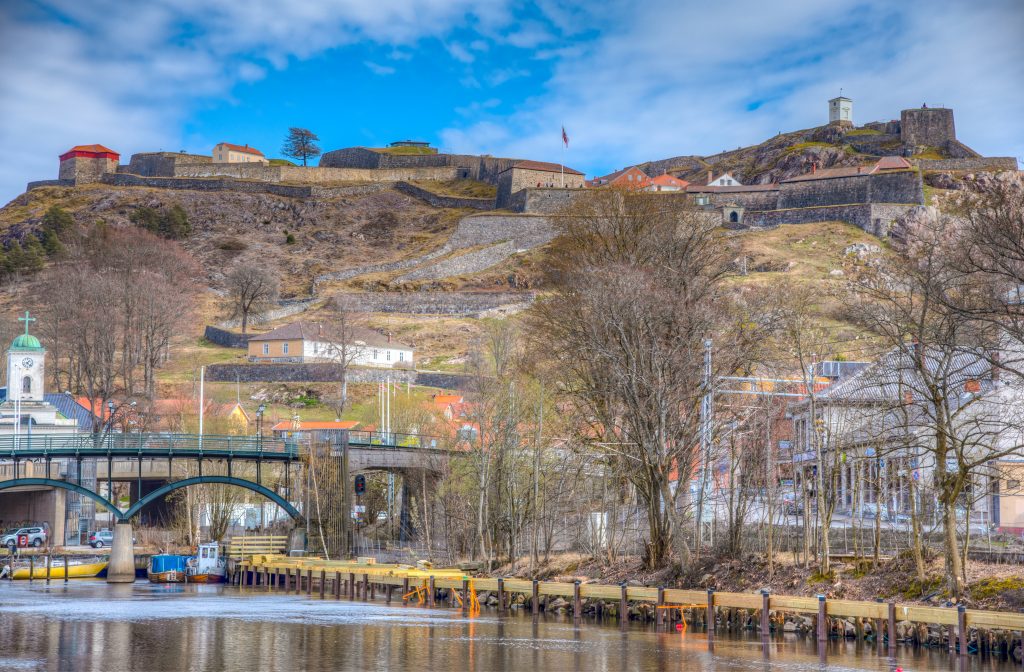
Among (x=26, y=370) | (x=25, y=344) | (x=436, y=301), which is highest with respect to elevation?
(x=436, y=301)

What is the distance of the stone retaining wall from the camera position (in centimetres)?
10850

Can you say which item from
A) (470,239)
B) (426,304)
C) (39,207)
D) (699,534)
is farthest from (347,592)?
(39,207)

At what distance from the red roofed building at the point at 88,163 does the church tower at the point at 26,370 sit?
116571 mm

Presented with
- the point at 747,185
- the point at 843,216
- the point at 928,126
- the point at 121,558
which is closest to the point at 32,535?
the point at 121,558

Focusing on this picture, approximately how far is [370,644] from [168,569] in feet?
94.0

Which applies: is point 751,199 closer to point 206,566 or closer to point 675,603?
point 206,566

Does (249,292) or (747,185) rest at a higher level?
(747,185)

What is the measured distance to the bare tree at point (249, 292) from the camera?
13375 centimetres

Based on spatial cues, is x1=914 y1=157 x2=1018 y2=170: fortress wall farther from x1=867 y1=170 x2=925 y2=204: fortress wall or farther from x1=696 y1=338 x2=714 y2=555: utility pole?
x1=696 y1=338 x2=714 y2=555: utility pole

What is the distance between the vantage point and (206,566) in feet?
197

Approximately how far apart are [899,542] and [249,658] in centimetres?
2086

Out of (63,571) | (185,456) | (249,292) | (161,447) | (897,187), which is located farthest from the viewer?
(897,187)

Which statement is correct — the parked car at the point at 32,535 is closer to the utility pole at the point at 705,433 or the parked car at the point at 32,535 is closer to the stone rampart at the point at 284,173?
the utility pole at the point at 705,433

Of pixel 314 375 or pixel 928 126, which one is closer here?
pixel 314 375
